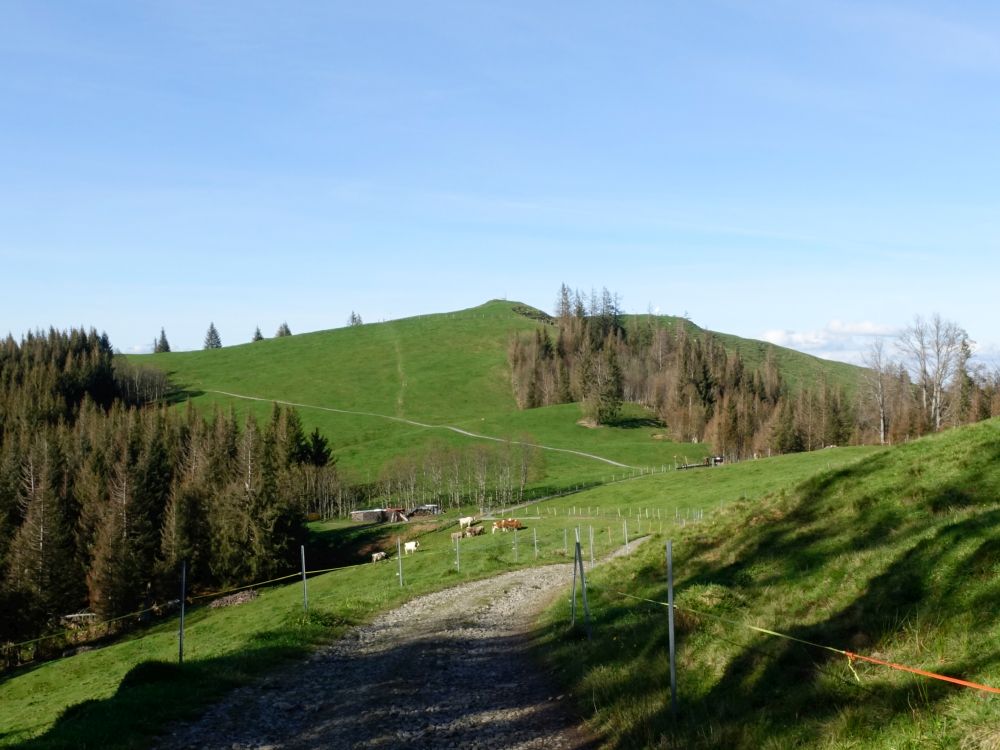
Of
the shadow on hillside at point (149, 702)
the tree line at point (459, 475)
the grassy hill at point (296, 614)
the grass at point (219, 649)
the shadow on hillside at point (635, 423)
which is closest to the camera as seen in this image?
the shadow on hillside at point (149, 702)

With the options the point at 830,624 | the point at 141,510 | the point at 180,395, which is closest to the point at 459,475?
the point at 141,510

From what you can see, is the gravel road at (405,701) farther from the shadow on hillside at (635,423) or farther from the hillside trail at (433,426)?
the shadow on hillside at (635,423)

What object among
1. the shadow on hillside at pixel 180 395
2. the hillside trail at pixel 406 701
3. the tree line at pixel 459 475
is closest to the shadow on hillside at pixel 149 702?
the hillside trail at pixel 406 701

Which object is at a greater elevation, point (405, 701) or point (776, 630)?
point (776, 630)

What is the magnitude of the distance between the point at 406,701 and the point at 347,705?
1077mm

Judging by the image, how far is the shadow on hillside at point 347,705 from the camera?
12266 mm

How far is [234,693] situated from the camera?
50.8 ft

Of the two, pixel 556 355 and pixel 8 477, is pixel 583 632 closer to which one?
pixel 8 477

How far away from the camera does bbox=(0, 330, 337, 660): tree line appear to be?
214 feet

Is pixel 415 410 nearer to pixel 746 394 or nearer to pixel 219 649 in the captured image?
pixel 746 394

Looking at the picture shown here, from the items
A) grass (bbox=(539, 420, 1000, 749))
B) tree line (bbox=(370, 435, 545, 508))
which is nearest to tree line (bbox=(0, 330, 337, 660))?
tree line (bbox=(370, 435, 545, 508))

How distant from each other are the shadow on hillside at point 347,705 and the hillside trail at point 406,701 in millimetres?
25

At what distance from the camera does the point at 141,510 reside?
76250 mm

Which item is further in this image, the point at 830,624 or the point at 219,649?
the point at 219,649
